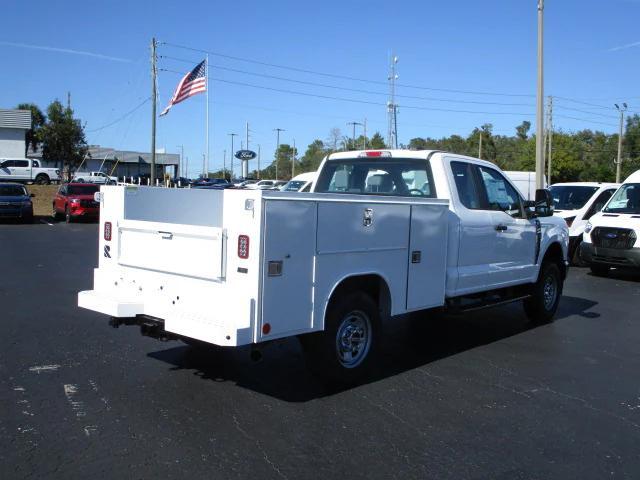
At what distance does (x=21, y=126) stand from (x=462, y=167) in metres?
51.7

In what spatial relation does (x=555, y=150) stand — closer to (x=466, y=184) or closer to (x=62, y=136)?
(x=62, y=136)

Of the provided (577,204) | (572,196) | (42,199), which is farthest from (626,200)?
(42,199)

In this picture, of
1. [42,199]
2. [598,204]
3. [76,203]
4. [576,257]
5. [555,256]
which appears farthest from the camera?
[42,199]

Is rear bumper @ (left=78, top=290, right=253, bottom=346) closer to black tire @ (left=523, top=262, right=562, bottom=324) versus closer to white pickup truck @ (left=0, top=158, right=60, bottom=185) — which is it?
black tire @ (left=523, top=262, right=562, bottom=324)

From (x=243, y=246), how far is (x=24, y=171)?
148 ft

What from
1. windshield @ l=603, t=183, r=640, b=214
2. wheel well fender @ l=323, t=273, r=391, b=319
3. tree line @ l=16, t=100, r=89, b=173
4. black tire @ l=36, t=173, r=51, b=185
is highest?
tree line @ l=16, t=100, r=89, b=173

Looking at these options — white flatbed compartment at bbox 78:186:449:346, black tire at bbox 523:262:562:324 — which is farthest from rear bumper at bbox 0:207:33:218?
black tire at bbox 523:262:562:324

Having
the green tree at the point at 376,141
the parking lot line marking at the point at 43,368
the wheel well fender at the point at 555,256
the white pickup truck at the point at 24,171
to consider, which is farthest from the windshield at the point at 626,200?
the green tree at the point at 376,141

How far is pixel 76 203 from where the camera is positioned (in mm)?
26438

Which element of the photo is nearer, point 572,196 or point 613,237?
point 613,237

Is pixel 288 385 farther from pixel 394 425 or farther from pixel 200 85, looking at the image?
pixel 200 85

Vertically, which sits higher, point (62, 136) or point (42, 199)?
point (62, 136)

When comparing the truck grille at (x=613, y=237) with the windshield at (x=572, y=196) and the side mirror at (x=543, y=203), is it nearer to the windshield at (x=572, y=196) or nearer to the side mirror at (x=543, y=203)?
the windshield at (x=572, y=196)

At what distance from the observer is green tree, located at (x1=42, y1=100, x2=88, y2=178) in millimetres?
52375
